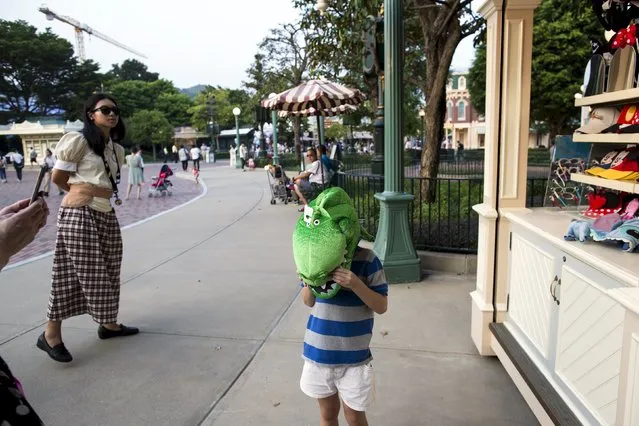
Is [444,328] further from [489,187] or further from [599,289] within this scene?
[599,289]

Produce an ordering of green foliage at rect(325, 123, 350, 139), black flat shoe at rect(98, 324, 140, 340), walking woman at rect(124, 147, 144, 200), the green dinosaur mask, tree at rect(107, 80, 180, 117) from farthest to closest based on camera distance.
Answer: tree at rect(107, 80, 180, 117) < green foliage at rect(325, 123, 350, 139) < walking woman at rect(124, 147, 144, 200) < black flat shoe at rect(98, 324, 140, 340) < the green dinosaur mask

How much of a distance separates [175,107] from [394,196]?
215ft

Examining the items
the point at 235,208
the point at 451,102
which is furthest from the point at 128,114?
the point at 235,208

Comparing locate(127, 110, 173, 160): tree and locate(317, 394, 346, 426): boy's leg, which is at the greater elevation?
locate(127, 110, 173, 160): tree

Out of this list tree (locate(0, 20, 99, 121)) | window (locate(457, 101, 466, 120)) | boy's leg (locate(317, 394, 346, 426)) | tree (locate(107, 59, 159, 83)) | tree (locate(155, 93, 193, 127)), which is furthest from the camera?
tree (locate(107, 59, 159, 83))

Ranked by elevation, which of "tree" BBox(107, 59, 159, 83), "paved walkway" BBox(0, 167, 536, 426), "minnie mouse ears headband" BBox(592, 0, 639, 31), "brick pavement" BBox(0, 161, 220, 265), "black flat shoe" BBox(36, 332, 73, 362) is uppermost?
"tree" BBox(107, 59, 159, 83)

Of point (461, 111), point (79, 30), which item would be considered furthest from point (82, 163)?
point (79, 30)

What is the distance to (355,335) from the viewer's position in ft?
6.97

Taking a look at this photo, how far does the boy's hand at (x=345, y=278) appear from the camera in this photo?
1.96m

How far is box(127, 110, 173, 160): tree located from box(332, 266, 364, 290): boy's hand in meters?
53.4

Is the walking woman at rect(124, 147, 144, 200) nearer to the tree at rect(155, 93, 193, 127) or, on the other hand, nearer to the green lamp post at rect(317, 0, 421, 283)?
the green lamp post at rect(317, 0, 421, 283)

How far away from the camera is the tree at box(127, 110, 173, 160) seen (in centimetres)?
5147

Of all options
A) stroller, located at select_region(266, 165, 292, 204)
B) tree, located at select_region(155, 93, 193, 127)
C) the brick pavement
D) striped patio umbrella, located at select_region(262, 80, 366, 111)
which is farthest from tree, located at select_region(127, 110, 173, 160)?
striped patio umbrella, located at select_region(262, 80, 366, 111)

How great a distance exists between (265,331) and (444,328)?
5.07 feet
